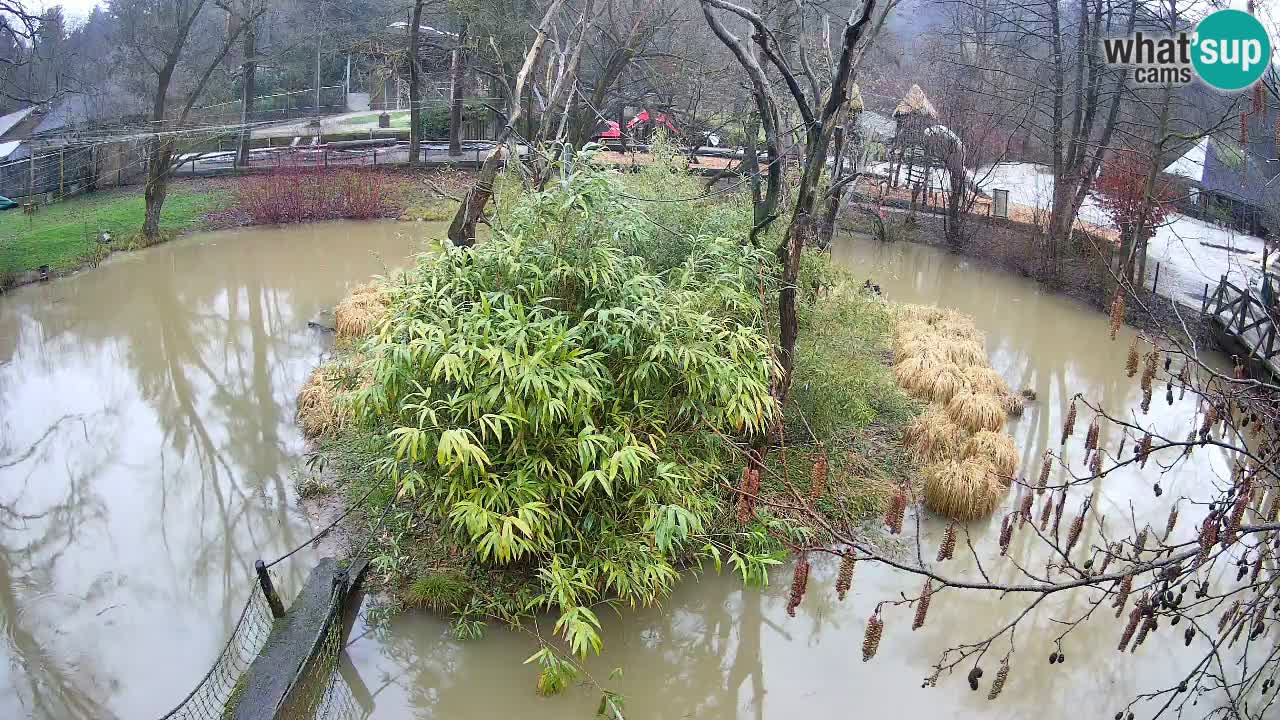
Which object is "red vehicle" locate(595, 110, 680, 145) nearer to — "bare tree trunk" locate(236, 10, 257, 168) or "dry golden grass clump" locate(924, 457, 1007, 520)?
"bare tree trunk" locate(236, 10, 257, 168)

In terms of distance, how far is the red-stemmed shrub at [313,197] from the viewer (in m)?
15.6

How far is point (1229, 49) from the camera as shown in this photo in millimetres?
8320

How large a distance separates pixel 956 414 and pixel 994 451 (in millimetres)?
682

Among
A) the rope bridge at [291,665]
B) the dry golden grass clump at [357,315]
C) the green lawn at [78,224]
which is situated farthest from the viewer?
the green lawn at [78,224]

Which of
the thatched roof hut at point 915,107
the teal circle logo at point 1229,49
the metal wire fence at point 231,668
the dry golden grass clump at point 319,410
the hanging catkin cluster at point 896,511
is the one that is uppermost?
the thatched roof hut at point 915,107

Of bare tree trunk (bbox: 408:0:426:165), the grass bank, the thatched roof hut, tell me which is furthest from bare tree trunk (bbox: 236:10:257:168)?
the thatched roof hut

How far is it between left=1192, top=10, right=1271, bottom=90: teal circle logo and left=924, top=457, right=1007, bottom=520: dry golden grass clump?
3593mm

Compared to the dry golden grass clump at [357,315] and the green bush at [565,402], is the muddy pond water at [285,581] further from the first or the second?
the green bush at [565,402]

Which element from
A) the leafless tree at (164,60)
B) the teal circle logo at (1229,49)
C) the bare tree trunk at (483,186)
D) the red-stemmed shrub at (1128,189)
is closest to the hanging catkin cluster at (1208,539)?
the teal circle logo at (1229,49)

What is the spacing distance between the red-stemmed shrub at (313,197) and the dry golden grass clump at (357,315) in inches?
240

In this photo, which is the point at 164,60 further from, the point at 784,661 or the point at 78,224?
the point at 784,661

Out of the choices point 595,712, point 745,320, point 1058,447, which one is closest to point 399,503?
point 595,712

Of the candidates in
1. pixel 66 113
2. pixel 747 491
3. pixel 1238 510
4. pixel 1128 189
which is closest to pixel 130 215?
pixel 66 113

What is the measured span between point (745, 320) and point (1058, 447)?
346cm
